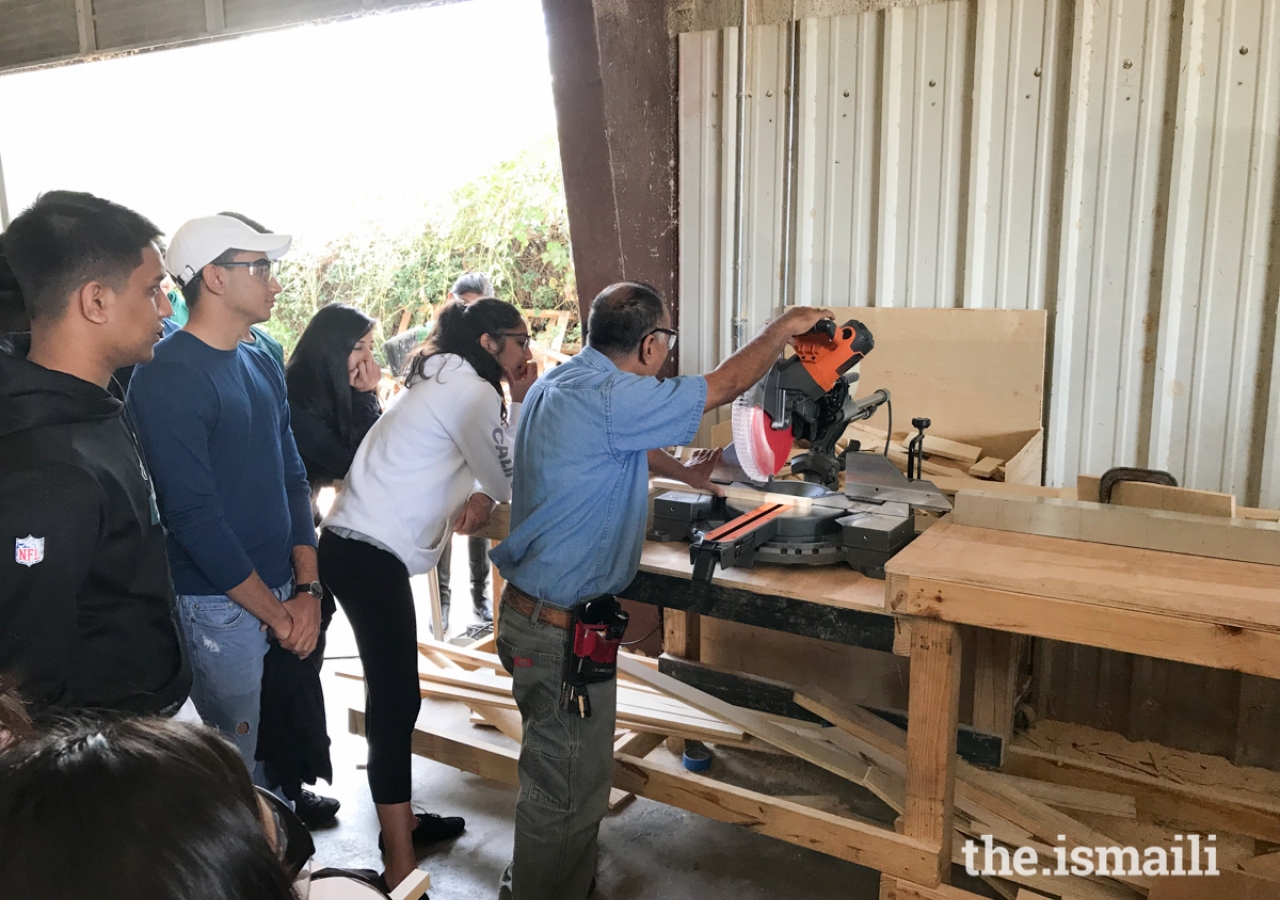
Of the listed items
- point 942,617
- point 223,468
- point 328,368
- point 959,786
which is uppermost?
point 328,368

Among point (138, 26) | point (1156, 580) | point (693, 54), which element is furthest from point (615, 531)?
Result: point (138, 26)

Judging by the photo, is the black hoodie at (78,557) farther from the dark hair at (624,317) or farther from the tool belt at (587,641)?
the dark hair at (624,317)

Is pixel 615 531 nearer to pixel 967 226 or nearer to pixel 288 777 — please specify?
pixel 288 777

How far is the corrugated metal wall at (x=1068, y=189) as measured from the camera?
9.57 feet

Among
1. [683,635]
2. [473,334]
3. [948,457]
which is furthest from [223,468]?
[948,457]

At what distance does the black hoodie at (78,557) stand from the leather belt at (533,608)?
2.35ft

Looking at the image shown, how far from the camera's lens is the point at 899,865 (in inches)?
80.4

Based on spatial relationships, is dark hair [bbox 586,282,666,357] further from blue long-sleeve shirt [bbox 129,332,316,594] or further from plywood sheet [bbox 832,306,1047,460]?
plywood sheet [bbox 832,306,1047,460]

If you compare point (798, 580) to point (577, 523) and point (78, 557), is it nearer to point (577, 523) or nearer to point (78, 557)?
point (577, 523)

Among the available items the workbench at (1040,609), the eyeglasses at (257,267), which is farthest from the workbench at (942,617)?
the eyeglasses at (257,267)

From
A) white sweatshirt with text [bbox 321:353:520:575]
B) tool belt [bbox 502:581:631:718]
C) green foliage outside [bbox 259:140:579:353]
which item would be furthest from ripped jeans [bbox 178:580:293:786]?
green foliage outside [bbox 259:140:579:353]

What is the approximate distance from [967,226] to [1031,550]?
1697mm

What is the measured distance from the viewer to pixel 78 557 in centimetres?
152

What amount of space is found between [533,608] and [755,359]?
2.52ft
